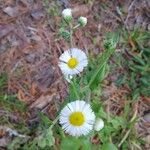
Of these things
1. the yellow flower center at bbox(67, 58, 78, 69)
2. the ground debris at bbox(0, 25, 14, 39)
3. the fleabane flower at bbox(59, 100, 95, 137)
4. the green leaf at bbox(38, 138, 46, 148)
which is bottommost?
the green leaf at bbox(38, 138, 46, 148)

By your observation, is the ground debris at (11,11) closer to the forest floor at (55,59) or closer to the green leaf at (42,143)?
the forest floor at (55,59)

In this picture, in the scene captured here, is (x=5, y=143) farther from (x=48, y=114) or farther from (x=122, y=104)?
(x=122, y=104)

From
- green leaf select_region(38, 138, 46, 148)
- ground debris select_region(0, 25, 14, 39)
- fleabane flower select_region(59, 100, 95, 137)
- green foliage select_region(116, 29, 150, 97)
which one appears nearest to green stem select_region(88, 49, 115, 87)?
fleabane flower select_region(59, 100, 95, 137)

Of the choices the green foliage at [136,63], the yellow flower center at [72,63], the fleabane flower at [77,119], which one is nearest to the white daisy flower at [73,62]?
the yellow flower center at [72,63]

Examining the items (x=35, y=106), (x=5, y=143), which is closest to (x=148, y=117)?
(x=35, y=106)

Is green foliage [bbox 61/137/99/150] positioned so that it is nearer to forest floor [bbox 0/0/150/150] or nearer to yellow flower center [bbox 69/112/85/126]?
yellow flower center [bbox 69/112/85/126]

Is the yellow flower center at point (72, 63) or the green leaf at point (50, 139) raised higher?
the yellow flower center at point (72, 63)
